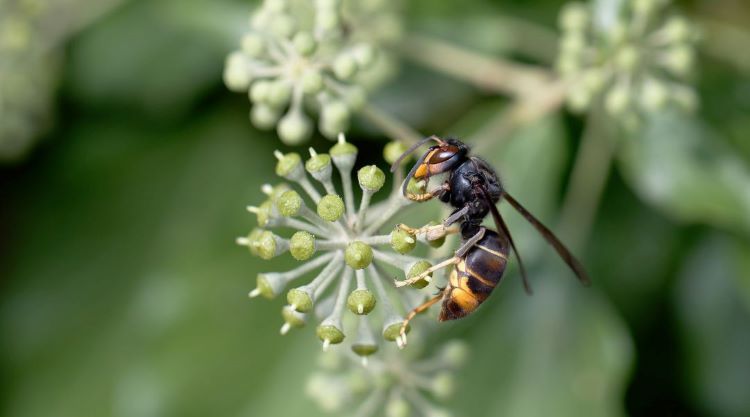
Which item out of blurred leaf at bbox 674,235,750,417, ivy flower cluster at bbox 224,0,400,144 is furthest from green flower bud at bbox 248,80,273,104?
blurred leaf at bbox 674,235,750,417

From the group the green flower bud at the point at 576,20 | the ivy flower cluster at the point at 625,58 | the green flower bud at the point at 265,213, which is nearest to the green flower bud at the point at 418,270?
the green flower bud at the point at 265,213

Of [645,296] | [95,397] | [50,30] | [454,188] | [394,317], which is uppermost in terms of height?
[454,188]

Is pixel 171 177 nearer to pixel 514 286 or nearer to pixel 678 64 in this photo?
pixel 514 286

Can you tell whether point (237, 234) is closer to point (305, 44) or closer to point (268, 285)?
point (305, 44)

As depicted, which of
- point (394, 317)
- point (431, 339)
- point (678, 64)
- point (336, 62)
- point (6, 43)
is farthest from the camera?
point (6, 43)

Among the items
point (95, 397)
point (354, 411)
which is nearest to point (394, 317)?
point (354, 411)
